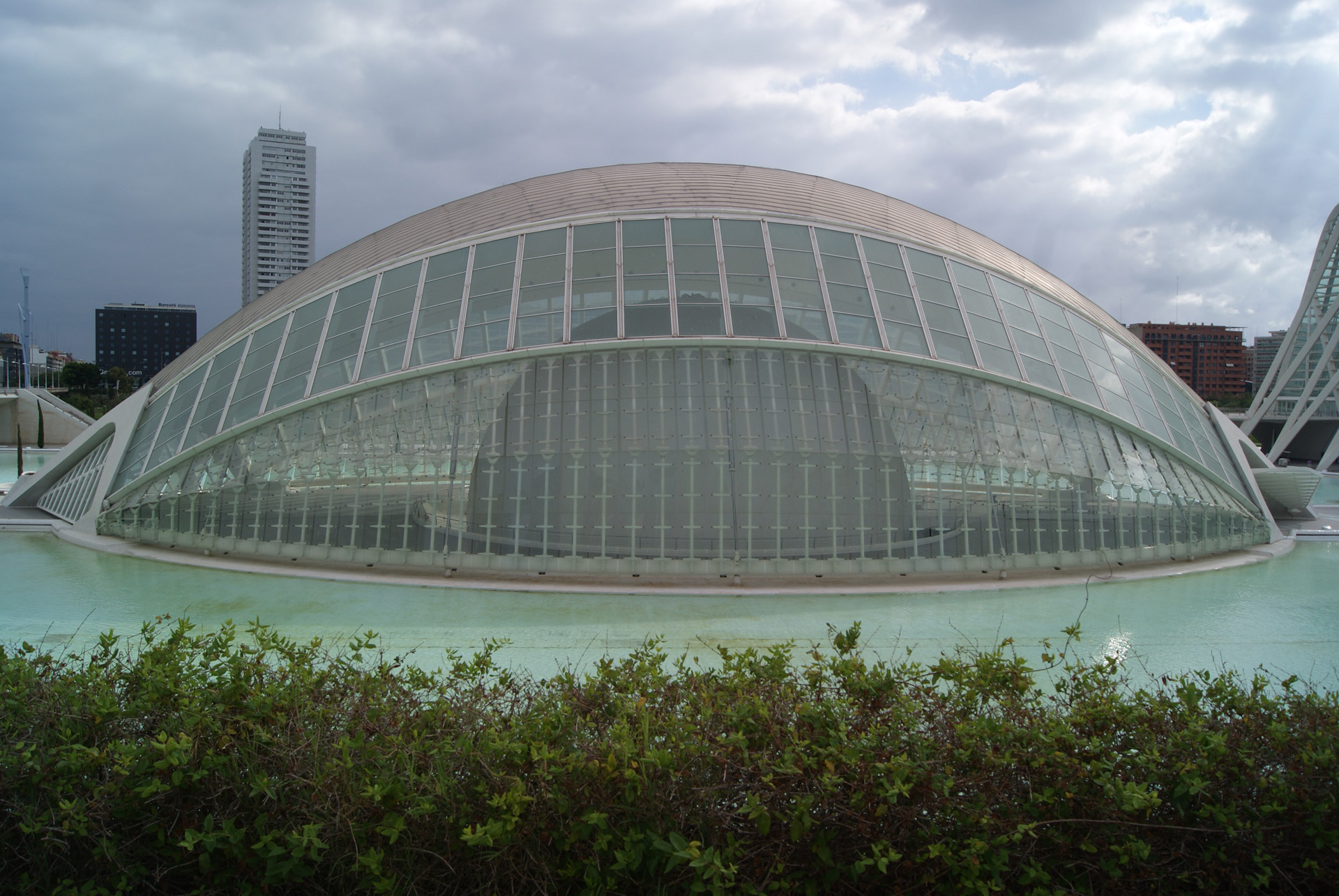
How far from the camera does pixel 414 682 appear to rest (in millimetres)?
5008

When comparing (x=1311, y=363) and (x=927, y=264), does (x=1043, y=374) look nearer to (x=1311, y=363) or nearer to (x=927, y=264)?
(x=927, y=264)

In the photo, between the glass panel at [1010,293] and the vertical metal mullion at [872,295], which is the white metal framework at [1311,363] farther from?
the vertical metal mullion at [872,295]

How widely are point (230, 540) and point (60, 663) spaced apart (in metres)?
9.37

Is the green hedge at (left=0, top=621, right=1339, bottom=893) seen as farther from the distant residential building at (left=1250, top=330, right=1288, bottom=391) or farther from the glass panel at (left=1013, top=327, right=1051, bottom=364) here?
the distant residential building at (left=1250, top=330, right=1288, bottom=391)

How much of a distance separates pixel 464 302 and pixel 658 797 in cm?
1210

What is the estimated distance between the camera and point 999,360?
48.1 feet

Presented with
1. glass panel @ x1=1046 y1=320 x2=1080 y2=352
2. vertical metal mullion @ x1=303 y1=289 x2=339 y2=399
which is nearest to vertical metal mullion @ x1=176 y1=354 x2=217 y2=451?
vertical metal mullion @ x1=303 y1=289 x2=339 y2=399

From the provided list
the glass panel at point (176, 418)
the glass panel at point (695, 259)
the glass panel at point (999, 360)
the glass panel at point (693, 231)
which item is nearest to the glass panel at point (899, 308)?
the glass panel at point (999, 360)

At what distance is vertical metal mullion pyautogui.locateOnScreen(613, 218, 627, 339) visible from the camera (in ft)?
45.5

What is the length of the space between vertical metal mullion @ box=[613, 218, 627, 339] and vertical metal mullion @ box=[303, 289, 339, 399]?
571cm

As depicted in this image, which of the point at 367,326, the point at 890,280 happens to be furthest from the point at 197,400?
the point at 890,280

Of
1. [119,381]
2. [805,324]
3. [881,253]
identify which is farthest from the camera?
[119,381]

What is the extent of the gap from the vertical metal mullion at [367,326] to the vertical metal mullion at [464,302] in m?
1.82

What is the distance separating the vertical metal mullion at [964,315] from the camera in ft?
47.4
